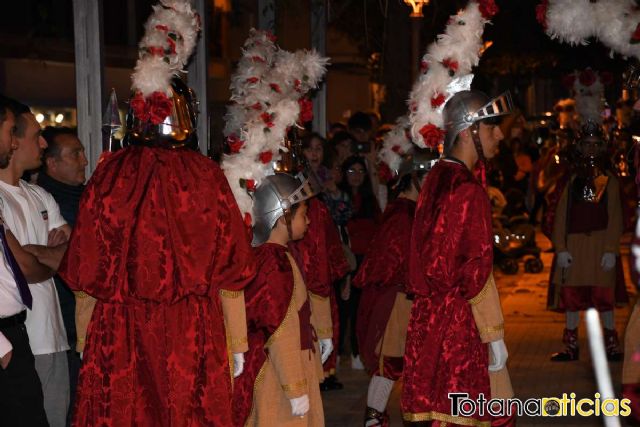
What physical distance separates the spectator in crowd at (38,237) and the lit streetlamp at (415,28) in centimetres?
592

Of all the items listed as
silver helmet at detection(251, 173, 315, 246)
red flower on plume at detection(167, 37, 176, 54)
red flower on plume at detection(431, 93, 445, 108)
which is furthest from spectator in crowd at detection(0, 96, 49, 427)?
red flower on plume at detection(431, 93, 445, 108)

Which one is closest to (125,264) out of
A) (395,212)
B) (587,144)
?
(395,212)

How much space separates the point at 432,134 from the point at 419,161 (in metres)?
1.04

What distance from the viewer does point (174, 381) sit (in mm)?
5074

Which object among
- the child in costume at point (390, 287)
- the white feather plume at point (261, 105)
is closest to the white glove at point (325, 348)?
the child in costume at point (390, 287)

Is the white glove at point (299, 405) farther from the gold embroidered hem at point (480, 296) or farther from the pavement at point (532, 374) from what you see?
the pavement at point (532, 374)

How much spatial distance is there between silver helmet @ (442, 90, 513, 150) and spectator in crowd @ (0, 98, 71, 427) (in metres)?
2.20

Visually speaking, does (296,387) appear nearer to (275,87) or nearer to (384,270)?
(384,270)

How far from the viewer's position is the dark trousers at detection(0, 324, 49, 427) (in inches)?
194

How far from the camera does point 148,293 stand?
5.02 metres

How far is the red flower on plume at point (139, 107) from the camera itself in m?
5.14

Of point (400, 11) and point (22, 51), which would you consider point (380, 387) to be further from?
point (400, 11)

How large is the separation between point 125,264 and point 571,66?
8.90 meters

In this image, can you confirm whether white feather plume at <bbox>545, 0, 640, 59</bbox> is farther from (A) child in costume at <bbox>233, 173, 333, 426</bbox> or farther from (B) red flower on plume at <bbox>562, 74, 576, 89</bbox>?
(B) red flower on plume at <bbox>562, 74, 576, 89</bbox>
